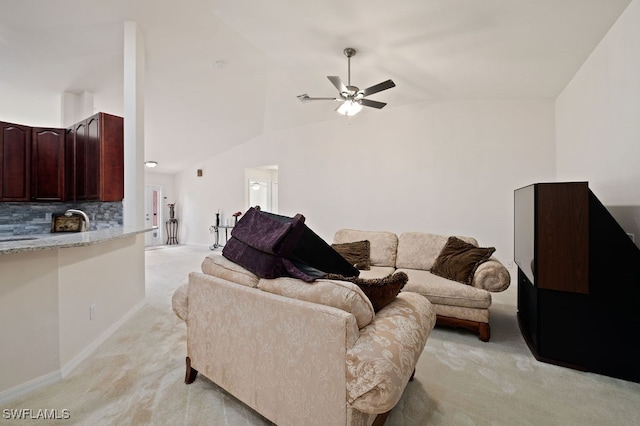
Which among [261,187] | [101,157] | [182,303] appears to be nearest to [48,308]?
[182,303]

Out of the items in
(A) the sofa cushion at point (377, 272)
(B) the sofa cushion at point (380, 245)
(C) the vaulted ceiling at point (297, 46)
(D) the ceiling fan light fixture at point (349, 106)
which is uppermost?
(C) the vaulted ceiling at point (297, 46)

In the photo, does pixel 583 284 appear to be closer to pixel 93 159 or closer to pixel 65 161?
pixel 93 159

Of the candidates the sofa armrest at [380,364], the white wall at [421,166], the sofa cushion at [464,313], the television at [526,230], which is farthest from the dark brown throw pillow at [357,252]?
the sofa armrest at [380,364]

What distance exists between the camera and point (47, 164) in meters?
3.86

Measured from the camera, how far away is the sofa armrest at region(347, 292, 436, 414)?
39.4 inches

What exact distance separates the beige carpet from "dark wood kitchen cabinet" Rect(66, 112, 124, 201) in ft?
5.57

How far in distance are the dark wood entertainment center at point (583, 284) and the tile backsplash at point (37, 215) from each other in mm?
4486

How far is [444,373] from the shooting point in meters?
1.97

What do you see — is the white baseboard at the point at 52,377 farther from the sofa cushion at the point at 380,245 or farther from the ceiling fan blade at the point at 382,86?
the ceiling fan blade at the point at 382,86

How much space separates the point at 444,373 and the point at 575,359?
964mm

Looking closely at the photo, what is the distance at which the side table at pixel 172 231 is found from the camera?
27.6ft

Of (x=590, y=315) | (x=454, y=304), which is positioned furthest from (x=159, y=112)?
(x=590, y=315)

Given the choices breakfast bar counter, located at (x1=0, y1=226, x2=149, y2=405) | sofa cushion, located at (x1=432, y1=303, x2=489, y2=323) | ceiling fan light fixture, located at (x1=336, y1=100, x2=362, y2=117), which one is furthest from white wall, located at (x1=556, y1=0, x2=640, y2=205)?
breakfast bar counter, located at (x1=0, y1=226, x2=149, y2=405)

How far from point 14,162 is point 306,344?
15.9 ft
